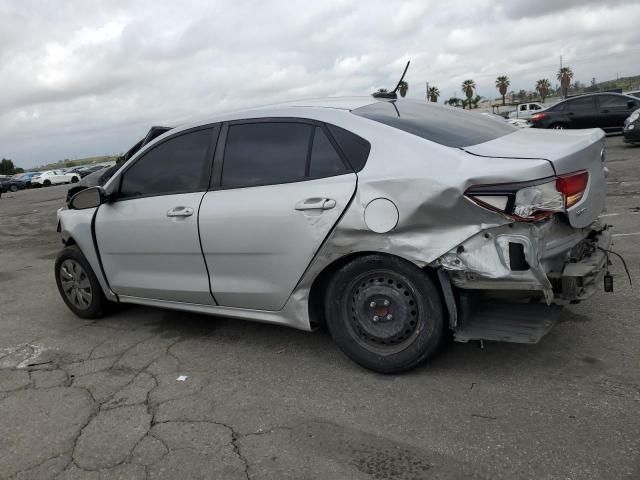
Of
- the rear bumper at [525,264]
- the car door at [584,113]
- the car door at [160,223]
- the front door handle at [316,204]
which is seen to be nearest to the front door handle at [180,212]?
the car door at [160,223]

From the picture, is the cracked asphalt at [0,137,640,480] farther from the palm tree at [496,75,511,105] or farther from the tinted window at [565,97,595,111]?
the palm tree at [496,75,511,105]

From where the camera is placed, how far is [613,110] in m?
17.2

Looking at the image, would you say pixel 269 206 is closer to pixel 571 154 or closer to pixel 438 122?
pixel 438 122

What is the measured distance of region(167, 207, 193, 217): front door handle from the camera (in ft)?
12.9

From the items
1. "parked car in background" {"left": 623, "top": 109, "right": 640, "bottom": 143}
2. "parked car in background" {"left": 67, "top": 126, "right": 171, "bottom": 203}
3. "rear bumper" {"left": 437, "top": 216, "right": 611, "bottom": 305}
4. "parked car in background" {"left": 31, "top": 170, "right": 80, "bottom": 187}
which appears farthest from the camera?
"parked car in background" {"left": 31, "top": 170, "right": 80, "bottom": 187}

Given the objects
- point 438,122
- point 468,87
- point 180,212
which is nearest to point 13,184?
point 180,212

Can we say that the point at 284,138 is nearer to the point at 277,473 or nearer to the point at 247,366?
the point at 247,366

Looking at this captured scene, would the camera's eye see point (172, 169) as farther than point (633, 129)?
No

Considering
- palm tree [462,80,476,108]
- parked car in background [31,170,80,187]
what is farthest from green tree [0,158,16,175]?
palm tree [462,80,476,108]

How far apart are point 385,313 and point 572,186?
1.25 m

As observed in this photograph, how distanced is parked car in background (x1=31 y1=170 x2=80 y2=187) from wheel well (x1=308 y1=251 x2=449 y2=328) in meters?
45.9

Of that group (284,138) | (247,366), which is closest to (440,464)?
(247,366)

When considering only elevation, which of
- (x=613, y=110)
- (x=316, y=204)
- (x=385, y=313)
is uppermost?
(x=613, y=110)

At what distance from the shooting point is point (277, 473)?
2.59 m
